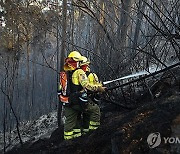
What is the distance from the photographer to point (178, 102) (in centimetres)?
343

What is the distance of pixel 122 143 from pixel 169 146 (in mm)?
644

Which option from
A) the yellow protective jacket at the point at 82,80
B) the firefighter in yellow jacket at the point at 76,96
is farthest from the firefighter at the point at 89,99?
the yellow protective jacket at the point at 82,80

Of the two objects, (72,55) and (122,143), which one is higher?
(72,55)

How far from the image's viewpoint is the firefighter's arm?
4758 millimetres

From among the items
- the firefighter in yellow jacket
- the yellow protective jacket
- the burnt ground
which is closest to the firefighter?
the firefighter in yellow jacket

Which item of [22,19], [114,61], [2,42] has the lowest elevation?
[114,61]

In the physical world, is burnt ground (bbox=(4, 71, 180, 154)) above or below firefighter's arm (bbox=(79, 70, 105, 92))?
below

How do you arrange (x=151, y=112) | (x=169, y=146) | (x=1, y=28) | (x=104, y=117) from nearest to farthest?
(x=169, y=146) → (x=151, y=112) → (x=104, y=117) → (x=1, y=28)

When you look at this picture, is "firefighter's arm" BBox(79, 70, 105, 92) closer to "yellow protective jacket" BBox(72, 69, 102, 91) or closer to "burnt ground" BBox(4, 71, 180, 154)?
"yellow protective jacket" BBox(72, 69, 102, 91)

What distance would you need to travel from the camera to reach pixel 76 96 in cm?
512

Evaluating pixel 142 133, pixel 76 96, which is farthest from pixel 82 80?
pixel 142 133

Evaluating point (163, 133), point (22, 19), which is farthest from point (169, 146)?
point (22, 19)

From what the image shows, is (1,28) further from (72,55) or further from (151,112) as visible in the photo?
(151,112)

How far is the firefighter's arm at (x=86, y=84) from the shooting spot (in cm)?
476
